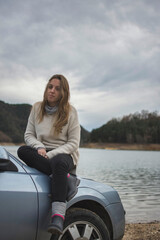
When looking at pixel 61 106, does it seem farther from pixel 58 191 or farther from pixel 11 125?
pixel 11 125

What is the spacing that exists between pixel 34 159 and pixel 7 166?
34 centimetres

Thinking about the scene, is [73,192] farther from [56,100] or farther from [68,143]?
[56,100]

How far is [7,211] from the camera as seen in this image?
7.06 feet

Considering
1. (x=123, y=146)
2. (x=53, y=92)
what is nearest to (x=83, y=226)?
(x=53, y=92)

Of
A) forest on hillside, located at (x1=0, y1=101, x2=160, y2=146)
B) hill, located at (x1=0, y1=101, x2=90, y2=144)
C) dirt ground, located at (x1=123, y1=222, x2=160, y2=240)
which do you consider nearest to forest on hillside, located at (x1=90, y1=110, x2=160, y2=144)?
forest on hillside, located at (x1=0, y1=101, x2=160, y2=146)

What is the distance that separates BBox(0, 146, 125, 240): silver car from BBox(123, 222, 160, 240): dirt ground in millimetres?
1934

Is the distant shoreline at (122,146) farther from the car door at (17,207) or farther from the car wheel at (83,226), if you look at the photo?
the car door at (17,207)

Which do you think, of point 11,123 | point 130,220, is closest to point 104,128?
point 11,123

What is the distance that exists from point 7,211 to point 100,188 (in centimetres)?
101

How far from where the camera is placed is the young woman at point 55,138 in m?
2.52

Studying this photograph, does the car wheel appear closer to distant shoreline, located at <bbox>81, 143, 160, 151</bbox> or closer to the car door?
the car door

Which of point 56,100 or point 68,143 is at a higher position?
point 56,100

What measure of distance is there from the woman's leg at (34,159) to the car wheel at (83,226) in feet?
1.46

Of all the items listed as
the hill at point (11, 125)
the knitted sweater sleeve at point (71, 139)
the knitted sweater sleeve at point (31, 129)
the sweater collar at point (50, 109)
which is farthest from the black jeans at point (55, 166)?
the hill at point (11, 125)
